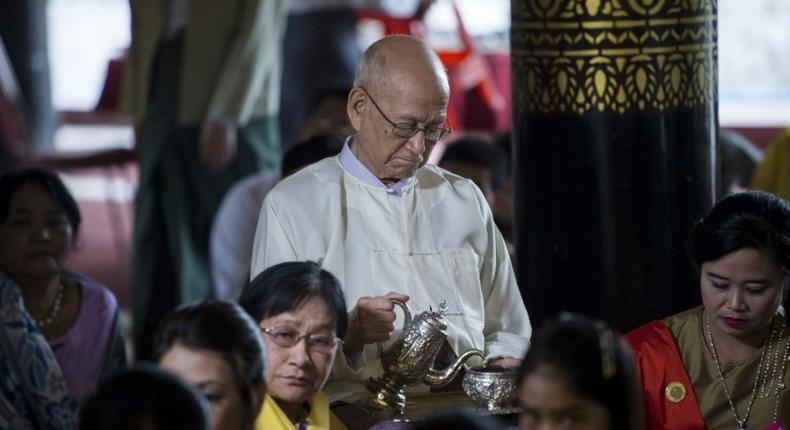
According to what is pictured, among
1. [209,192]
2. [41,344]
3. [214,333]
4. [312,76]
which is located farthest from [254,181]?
[214,333]

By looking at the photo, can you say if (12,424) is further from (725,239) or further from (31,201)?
(725,239)

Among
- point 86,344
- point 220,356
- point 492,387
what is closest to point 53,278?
point 86,344

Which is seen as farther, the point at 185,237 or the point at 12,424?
the point at 185,237

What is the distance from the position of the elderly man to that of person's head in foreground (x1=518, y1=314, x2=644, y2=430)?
38.9 inches

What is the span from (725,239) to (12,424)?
5.46ft

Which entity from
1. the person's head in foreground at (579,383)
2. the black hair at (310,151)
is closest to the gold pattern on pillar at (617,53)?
the black hair at (310,151)

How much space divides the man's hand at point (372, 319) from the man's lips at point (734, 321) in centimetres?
71

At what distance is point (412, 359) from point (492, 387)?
19 cm

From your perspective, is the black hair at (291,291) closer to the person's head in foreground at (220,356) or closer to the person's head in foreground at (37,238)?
the person's head in foreground at (220,356)

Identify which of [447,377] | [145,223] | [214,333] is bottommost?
[145,223]

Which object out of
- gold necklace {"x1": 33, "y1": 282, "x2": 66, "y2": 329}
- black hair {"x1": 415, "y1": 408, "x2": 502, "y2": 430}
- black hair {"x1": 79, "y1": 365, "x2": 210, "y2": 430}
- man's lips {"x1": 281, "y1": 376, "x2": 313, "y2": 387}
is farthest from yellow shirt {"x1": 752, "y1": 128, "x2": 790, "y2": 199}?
black hair {"x1": 79, "y1": 365, "x2": 210, "y2": 430}

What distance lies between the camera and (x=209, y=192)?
7.38 meters

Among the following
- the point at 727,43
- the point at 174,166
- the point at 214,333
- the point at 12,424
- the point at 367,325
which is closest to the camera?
the point at 214,333

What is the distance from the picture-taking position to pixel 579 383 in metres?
2.91
